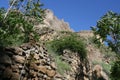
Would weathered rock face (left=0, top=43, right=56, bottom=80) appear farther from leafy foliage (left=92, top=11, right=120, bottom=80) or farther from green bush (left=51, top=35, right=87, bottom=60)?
leafy foliage (left=92, top=11, right=120, bottom=80)

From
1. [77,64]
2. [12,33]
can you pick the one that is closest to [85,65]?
[77,64]

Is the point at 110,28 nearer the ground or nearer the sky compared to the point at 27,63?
nearer the sky

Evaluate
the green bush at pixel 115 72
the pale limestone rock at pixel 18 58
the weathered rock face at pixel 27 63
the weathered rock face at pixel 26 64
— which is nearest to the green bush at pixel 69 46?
the green bush at pixel 115 72

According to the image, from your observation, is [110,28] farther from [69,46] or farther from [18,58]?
[18,58]

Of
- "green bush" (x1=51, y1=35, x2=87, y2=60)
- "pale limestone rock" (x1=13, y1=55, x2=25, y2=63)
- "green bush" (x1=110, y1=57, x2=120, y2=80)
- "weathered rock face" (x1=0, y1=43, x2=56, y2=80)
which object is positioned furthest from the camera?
"green bush" (x1=110, y1=57, x2=120, y2=80)

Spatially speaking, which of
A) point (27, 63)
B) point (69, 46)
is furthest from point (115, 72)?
point (27, 63)

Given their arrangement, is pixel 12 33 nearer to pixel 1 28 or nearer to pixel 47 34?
pixel 1 28

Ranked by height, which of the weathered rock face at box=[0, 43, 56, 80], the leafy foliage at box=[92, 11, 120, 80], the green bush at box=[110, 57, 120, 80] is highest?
the leafy foliage at box=[92, 11, 120, 80]

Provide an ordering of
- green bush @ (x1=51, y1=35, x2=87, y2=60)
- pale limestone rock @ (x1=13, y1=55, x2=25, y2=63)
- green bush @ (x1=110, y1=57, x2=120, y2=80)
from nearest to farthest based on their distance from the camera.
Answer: pale limestone rock @ (x1=13, y1=55, x2=25, y2=63) < green bush @ (x1=51, y1=35, x2=87, y2=60) < green bush @ (x1=110, y1=57, x2=120, y2=80)

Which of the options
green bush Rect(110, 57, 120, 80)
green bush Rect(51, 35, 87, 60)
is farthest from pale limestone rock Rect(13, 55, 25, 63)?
green bush Rect(110, 57, 120, 80)

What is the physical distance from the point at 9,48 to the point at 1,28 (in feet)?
35.2

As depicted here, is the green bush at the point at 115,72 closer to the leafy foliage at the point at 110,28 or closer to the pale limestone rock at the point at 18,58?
the leafy foliage at the point at 110,28

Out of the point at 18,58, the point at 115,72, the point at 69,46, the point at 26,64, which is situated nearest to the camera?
the point at 18,58

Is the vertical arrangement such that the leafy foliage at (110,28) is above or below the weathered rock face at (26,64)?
above
